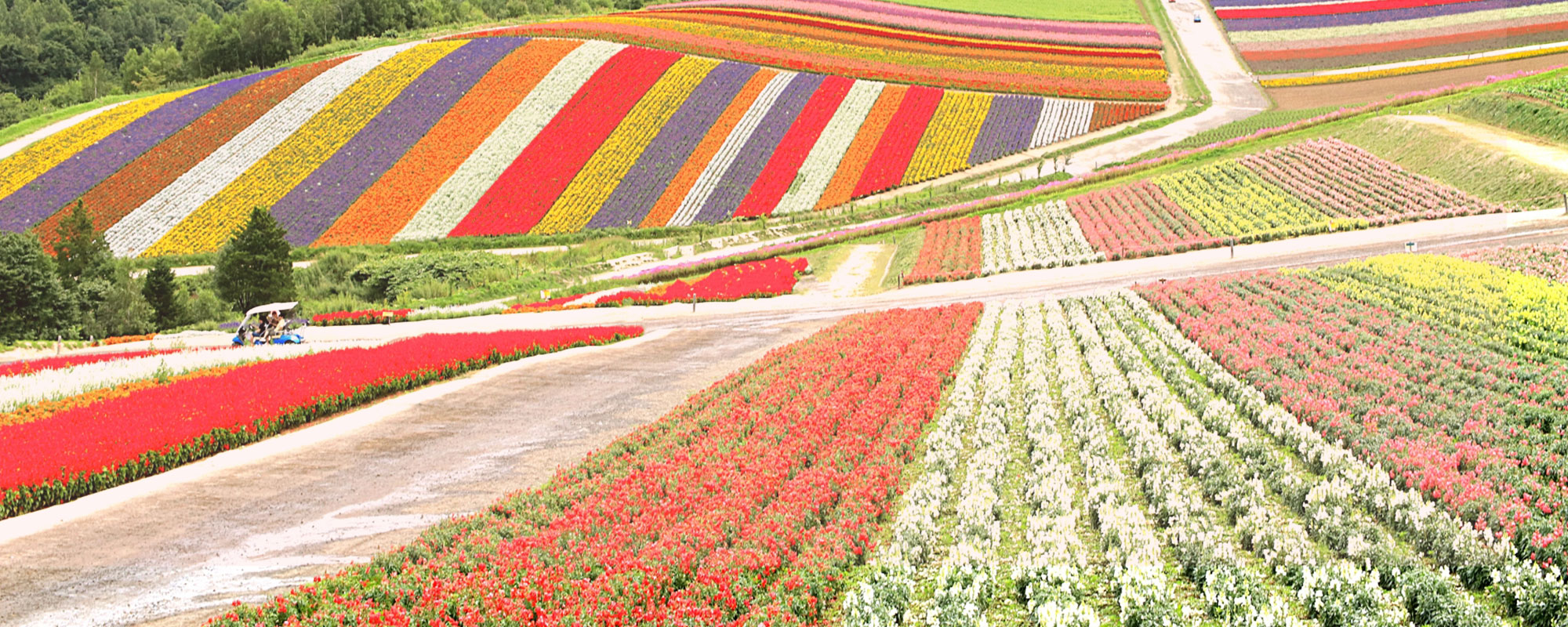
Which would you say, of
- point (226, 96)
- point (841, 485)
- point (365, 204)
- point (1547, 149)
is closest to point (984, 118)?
point (1547, 149)

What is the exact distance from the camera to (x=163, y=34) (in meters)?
161

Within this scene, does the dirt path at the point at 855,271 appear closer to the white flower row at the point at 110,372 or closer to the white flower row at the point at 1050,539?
the white flower row at the point at 110,372

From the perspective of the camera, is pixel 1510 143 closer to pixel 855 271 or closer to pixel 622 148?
pixel 855 271

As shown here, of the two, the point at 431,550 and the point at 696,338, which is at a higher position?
the point at 431,550

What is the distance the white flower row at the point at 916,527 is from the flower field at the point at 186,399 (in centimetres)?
1411

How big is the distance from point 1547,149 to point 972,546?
49735 mm

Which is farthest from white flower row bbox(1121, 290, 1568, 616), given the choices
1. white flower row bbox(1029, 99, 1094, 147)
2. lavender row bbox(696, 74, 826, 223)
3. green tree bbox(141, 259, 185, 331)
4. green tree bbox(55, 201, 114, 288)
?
white flower row bbox(1029, 99, 1094, 147)

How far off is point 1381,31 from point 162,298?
10122 cm

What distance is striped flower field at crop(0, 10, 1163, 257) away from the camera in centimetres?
6606

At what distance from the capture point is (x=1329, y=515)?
13.9 meters

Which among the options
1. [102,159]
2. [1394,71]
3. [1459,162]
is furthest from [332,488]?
[1394,71]

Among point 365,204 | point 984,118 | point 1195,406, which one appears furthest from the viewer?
point 984,118

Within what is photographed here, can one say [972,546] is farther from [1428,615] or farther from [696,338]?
[696,338]

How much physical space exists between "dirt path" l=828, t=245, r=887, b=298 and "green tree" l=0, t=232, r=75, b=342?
1333 inches
